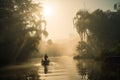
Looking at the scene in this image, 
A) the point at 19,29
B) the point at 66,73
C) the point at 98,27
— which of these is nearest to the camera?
the point at 66,73

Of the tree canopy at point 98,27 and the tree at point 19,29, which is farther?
the tree canopy at point 98,27

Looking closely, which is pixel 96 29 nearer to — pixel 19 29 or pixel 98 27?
pixel 98 27

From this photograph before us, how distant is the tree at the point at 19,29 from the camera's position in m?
61.9

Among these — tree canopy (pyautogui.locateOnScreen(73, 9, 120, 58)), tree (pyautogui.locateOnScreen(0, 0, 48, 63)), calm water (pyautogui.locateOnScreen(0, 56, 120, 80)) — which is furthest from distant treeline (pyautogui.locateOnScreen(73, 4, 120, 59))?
calm water (pyautogui.locateOnScreen(0, 56, 120, 80))

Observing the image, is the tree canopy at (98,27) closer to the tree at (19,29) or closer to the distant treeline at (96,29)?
the distant treeline at (96,29)

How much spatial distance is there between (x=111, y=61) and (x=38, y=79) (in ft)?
85.1

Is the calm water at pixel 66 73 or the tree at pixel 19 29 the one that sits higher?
the tree at pixel 19 29

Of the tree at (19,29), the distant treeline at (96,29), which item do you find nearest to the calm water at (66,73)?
the tree at (19,29)

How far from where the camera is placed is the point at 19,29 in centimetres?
6612

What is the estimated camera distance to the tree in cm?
6191

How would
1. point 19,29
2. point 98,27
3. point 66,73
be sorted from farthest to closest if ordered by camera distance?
point 98,27, point 19,29, point 66,73

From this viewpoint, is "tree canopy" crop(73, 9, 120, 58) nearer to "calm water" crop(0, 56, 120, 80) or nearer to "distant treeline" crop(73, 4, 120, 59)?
"distant treeline" crop(73, 4, 120, 59)

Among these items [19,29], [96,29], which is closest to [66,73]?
[19,29]

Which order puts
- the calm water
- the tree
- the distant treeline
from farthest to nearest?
the distant treeline < the tree < the calm water
